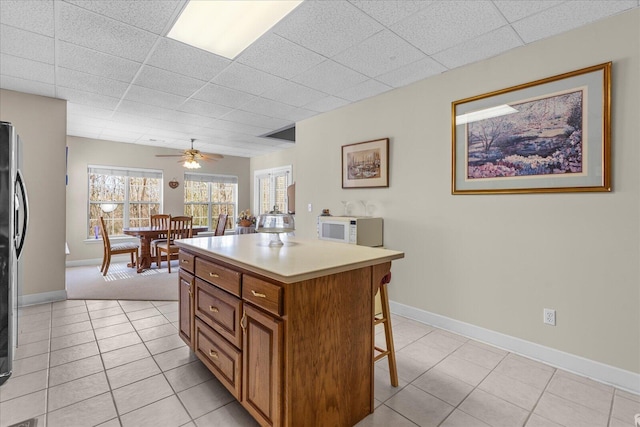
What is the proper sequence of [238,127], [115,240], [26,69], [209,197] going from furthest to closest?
[209,197]
[115,240]
[238,127]
[26,69]

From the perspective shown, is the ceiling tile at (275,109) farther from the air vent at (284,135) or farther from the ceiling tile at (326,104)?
the air vent at (284,135)

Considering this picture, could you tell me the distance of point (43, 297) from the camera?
3707 millimetres

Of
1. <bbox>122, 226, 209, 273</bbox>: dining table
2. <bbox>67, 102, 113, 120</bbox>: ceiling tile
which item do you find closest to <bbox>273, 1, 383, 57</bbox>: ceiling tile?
<bbox>67, 102, 113, 120</bbox>: ceiling tile

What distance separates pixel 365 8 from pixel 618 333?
276cm

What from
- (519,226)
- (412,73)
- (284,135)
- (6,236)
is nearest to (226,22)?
(412,73)

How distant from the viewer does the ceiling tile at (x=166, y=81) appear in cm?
295

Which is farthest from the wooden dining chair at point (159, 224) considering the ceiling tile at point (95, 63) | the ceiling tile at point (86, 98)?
the ceiling tile at point (95, 63)

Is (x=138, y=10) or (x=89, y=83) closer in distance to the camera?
(x=138, y=10)

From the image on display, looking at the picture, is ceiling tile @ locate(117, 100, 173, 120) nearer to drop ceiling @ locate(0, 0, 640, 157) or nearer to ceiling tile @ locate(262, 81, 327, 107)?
drop ceiling @ locate(0, 0, 640, 157)

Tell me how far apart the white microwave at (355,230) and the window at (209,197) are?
4883mm

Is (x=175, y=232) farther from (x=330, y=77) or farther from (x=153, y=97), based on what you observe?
(x=330, y=77)

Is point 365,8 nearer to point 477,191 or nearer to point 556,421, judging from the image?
point 477,191

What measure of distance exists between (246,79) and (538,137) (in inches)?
106

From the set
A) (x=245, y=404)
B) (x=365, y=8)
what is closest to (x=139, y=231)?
(x=245, y=404)
